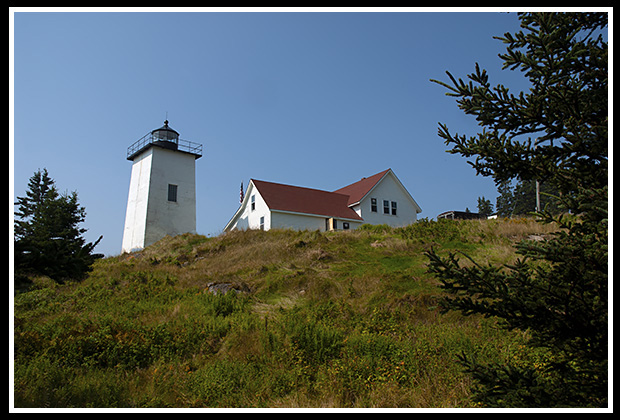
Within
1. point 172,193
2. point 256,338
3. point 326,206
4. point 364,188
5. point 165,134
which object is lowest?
point 256,338

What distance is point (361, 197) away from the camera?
34625 mm

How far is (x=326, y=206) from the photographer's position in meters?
33.8

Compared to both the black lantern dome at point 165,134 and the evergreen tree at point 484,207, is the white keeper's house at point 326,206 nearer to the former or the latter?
the black lantern dome at point 165,134

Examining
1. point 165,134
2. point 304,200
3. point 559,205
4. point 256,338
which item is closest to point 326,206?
point 304,200

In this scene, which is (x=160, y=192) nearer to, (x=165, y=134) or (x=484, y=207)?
(x=165, y=134)

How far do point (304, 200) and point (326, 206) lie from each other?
1995mm

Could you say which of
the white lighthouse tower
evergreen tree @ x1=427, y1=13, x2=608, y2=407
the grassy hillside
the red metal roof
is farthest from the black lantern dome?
evergreen tree @ x1=427, y1=13, x2=608, y2=407

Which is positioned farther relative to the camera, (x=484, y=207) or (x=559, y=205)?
(x=484, y=207)

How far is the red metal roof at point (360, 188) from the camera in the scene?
116ft

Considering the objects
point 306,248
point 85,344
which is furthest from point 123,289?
point 306,248

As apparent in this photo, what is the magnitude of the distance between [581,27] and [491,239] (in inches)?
591

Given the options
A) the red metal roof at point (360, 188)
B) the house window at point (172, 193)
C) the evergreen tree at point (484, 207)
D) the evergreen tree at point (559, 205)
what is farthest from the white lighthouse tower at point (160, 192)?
the evergreen tree at point (484, 207)

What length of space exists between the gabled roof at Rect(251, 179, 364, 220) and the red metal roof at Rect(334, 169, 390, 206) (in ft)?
2.56

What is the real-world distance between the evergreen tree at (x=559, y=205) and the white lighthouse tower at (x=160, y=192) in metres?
29.1
